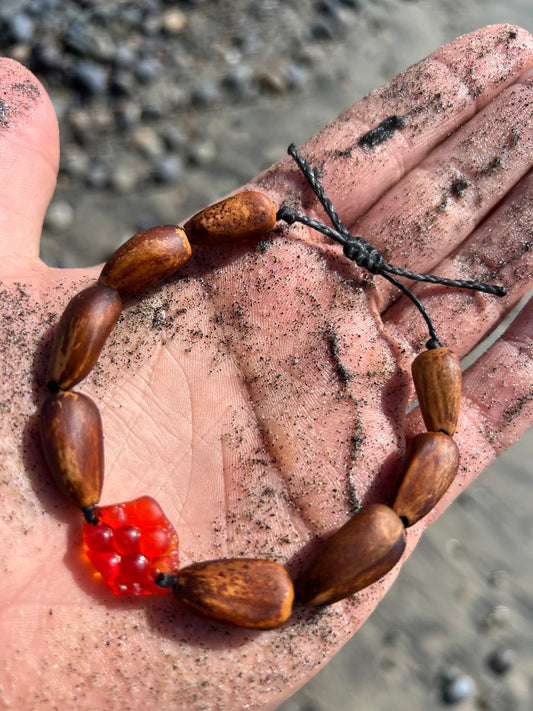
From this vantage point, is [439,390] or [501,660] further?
[501,660]

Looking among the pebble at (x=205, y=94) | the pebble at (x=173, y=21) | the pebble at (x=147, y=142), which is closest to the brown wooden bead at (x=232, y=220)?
the pebble at (x=147, y=142)

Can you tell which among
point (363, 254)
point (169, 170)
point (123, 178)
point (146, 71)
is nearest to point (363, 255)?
point (363, 254)

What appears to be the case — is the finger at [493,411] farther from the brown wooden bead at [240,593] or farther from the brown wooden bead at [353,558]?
the brown wooden bead at [240,593]

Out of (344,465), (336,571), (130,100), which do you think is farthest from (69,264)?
(336,571)

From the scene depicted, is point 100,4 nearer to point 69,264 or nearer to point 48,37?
point 48,37

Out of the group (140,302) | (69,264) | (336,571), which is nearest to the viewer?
(336,571)

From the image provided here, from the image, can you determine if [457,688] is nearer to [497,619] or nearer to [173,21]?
[497,619]
